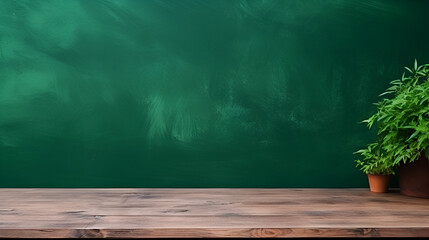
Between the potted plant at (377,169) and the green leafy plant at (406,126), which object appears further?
the potted plant at (377,169)

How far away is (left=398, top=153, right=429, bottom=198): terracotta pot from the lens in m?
1.45

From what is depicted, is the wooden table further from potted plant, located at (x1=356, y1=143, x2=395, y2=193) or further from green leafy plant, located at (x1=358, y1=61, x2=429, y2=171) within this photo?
green leafy plant, located at (x1=358, y1=61, x2=429, y2=171)

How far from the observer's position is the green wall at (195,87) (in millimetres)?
1735

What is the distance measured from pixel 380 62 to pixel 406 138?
0.43m

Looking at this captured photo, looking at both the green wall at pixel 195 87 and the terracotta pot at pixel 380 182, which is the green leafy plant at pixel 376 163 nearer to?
the terracotta pot at pixel 380 182

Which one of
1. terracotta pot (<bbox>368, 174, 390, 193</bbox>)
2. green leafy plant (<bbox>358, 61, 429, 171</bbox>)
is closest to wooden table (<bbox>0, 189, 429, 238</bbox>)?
terracotta pot (<bbox>368, 174, 390, 193</bbox>)

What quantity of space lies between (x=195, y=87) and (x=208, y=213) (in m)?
0.71

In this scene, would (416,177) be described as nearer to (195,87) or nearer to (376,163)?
(376,163)

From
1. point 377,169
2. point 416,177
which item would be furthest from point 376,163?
point 416,177

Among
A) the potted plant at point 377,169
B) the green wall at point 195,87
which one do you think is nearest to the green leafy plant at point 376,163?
the potted plant at point 377,169

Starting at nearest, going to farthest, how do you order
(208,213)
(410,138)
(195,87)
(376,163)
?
(208,213)
(410,138)
(376,163)
(195,87)

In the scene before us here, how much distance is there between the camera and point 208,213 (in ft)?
3.94

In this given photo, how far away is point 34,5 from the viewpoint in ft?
5.74

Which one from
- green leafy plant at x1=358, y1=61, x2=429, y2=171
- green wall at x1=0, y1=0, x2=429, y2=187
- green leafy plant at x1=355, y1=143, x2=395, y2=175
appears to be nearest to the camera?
green leafy plant at x1=358, y1=61, x2=429, y2=171
